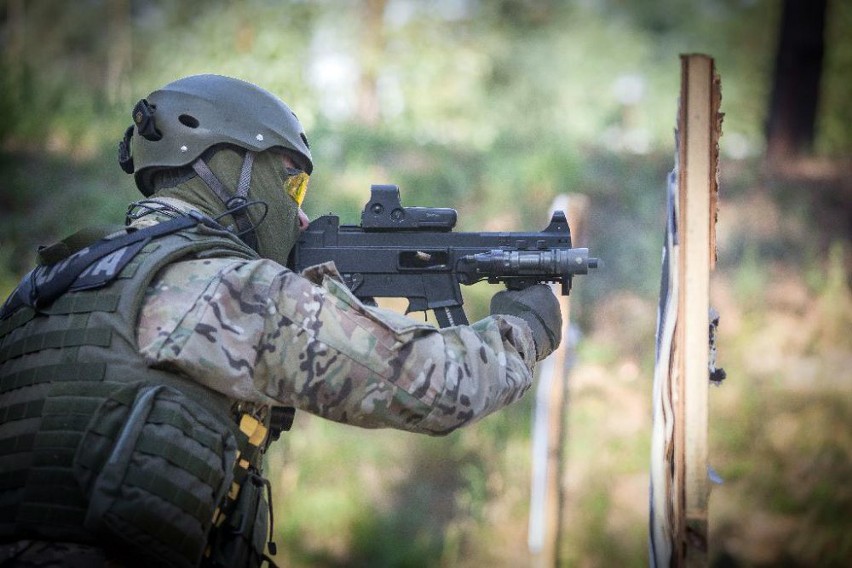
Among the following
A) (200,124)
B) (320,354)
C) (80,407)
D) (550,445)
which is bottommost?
(550,445)

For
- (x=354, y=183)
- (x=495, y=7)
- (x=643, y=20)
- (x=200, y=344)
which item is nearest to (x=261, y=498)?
(x=200, y=344)

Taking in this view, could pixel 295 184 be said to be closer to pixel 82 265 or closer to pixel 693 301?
pixel 82 265

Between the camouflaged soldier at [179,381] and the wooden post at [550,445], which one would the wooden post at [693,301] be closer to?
the camouflaged soldier at [179,381]

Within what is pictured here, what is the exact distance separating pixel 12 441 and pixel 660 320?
6.43 ft

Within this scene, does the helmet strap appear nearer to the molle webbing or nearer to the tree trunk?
the molle webbing

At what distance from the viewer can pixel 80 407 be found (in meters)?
2.50

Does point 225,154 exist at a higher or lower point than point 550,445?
higher

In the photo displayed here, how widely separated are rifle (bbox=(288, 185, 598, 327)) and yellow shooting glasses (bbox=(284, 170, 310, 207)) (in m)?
0.17

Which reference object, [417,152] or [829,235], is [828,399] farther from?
[417,152]

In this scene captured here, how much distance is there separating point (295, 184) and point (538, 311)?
89cm

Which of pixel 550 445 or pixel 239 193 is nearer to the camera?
pixel 239 193

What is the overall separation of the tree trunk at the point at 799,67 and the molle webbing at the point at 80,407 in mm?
8696

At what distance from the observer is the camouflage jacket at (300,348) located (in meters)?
2.52

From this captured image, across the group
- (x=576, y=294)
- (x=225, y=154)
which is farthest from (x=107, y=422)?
(x=576, y=294)
